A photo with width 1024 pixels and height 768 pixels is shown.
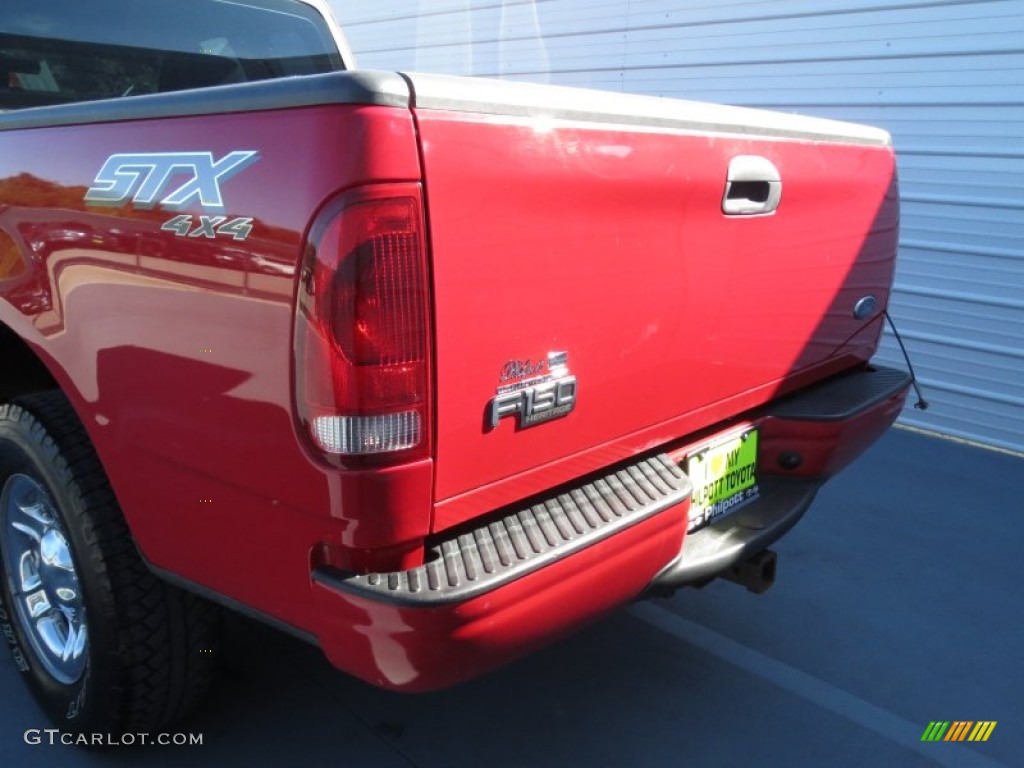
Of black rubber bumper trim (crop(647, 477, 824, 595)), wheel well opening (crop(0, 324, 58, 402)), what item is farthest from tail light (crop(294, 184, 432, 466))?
wheel well opening (crop(0, 324, 58, 402))

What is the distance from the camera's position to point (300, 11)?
12.3ft

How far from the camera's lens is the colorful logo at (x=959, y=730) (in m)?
2.54

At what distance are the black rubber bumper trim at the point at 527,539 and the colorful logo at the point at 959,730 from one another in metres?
1.18

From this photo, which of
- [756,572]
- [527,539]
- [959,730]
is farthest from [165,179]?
[959,730]

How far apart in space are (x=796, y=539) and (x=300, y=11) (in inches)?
122

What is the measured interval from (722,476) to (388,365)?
1188mm

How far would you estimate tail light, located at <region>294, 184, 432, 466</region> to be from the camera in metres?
1.47

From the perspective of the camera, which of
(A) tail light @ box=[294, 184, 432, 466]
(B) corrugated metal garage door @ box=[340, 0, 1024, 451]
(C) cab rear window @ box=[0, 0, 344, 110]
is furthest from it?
(B) corrugated metal garage door @ box=[340, 0, 1024, 451]

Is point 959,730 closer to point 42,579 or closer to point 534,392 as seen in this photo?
point 534,392

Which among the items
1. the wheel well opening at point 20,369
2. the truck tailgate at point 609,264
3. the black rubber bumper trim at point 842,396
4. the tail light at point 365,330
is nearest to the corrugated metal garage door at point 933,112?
the black rubber bumper trim at point 842,396

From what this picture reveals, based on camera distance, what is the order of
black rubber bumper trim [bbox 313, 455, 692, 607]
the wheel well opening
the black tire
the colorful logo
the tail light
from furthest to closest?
the colorful logo < the wheel well opening < the black tire < black rubber bumper trim [bbox 313, 455, 692, 607] < the tail light

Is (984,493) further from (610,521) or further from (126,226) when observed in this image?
(126,226)

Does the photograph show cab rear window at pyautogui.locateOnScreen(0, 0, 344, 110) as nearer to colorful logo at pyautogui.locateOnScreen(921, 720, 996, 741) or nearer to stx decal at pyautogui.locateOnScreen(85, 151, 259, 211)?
stx decal at pyautogui.locateOnScreen(85, 151, 259, 211)

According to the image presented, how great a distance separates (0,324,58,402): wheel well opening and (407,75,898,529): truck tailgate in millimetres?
1379
